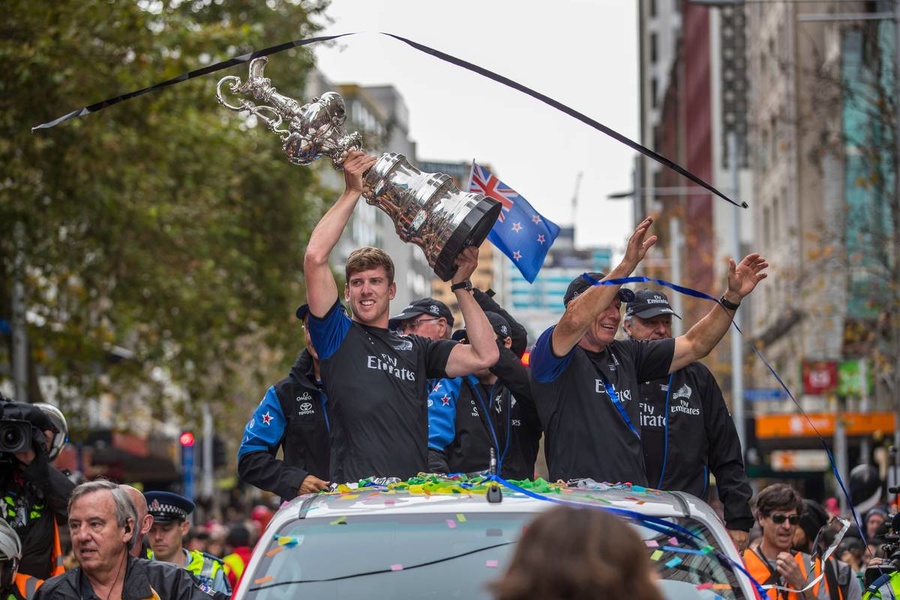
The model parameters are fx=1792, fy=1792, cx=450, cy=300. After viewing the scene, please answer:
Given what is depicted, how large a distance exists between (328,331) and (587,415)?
118 centimetres

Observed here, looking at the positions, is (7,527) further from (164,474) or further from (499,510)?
(164,474)

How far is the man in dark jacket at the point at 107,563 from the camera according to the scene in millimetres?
6355

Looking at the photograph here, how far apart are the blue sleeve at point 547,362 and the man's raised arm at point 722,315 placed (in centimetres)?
67

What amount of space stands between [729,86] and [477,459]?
53347mm

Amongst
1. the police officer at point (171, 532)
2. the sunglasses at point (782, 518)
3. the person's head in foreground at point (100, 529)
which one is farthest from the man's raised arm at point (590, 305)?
the police officer at point (171, 532)

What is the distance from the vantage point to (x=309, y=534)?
18.1 feet

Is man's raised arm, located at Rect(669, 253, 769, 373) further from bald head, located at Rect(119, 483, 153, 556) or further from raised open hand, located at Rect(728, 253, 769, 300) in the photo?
bald head, located at Rect(119, 483, 153, 556)

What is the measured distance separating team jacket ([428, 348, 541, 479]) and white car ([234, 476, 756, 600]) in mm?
3148

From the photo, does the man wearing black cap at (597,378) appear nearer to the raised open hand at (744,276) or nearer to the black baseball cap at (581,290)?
the raised open hand at (744,276)

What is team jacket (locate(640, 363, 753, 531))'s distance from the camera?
8375 millimetres

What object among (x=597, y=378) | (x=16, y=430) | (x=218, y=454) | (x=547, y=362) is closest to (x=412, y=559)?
(x=547, y=362)

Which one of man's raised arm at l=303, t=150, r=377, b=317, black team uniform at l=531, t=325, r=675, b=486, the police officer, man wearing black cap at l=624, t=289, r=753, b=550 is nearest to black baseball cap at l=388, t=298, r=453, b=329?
man wearing black cap at l=624, t=289, r=753, b=550

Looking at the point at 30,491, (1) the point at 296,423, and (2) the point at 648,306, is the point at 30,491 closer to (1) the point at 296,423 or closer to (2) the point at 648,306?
(1) the point at 296,423

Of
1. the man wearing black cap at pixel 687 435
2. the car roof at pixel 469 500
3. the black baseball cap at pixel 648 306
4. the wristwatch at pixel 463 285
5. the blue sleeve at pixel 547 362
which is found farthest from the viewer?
the black baseball cap at pixel 648 306
